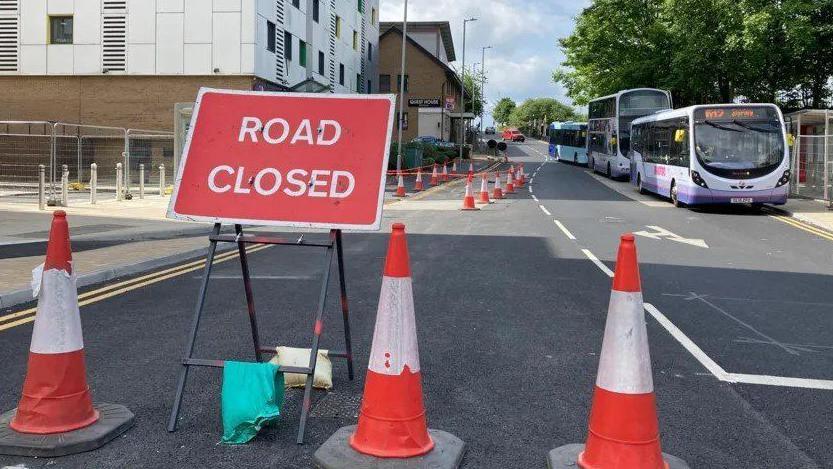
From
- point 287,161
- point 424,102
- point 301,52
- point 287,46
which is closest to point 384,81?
point 424,102

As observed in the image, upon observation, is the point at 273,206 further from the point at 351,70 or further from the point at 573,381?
the point at 351,70

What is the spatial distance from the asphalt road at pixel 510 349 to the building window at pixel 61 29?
24.6 metres

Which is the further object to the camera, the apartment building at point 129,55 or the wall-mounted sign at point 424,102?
the wall-mounted sign at point 424,102

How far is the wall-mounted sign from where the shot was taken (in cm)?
7075

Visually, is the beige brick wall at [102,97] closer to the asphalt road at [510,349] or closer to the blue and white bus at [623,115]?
the blue and white bus at [623,115]

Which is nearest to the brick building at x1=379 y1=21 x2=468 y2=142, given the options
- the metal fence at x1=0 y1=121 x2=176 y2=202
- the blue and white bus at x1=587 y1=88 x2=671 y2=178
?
the blue and white bus at x1=587 y1=88 x2=671 y2=178

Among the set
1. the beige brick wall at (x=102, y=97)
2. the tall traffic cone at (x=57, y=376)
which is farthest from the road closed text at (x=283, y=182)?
the beige brick wall at (x=102, y=97)

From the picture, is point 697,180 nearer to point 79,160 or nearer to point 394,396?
point 79,160

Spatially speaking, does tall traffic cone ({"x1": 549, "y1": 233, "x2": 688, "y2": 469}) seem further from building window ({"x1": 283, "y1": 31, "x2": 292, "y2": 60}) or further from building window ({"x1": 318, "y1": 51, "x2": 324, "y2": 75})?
building window ({"x1": 318, "y1": 51, "x2": 324, "y2": 75})

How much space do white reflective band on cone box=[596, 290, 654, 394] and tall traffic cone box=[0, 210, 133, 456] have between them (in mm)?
2616

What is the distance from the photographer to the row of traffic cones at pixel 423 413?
3.62 m

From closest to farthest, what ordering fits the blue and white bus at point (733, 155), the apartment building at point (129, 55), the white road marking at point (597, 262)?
the white road marking at point (597, 262) → the blue and white bus at point (733, 155) → the apartment building at point (129, 55)

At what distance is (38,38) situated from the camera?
32.4 meters

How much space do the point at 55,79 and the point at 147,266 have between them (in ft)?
84.8
